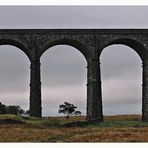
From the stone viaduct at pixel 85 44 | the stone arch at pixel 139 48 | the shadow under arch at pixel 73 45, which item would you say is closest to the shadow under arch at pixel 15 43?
the stone viaduct at pixel 85 44

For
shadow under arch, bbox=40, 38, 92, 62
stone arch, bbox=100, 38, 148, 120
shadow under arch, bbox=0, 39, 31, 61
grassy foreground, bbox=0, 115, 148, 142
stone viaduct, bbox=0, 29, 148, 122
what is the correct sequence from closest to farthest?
grassy foreground, bbox=0, 115, 148, 142, stone viaduct, bbox=0, 29, 148, 122, shadow under arch, bbox=0, 39, 31, 61, shadow under arch, bbox=40, 38, 92, 62, stone arch, bbox=100, 38, 148, 120

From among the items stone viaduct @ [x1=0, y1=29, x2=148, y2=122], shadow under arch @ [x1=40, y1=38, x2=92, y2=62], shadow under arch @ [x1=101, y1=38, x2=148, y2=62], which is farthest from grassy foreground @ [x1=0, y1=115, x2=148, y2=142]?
shadow under arch @ [x1=101, y1=38, x2=148, y2=62]

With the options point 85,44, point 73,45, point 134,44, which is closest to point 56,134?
point 85,44

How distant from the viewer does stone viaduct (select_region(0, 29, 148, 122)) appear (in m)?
64.6

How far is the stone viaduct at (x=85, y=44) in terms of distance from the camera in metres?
64.6

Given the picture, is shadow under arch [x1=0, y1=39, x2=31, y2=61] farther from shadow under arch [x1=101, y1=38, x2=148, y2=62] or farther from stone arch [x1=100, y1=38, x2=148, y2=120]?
shadow under arch [x1=101, y1=38, x2=148, y2=62]

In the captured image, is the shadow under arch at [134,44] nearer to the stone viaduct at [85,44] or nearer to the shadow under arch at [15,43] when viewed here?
the stone viaduct at [85,44]

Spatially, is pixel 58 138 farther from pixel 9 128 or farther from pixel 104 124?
pixel 104 124

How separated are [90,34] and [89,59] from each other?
3175mm

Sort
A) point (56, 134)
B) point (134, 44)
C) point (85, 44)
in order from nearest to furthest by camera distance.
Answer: point (56, 134)
point (85, 44)
point (134, 44)

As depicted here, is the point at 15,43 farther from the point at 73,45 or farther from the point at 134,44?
the point at 134,44

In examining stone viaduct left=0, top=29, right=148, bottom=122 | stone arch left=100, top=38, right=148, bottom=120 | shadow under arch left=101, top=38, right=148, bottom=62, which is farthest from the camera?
stone arch left=100, top=38, right=148, bottom=120

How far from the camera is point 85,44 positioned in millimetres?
65312

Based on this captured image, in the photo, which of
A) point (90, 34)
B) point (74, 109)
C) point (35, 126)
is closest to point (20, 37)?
point (90, 34)
